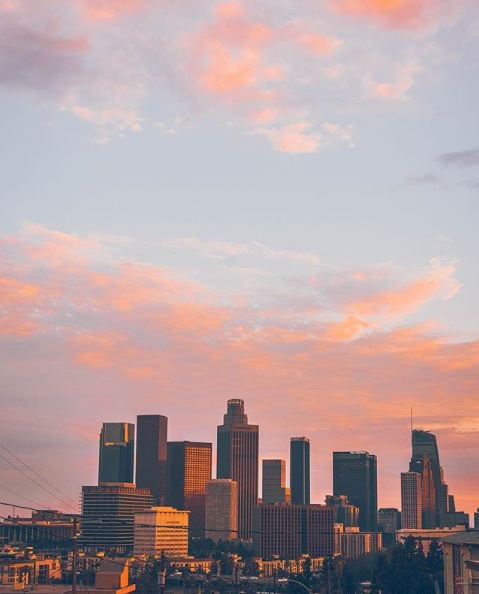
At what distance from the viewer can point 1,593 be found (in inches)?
7200

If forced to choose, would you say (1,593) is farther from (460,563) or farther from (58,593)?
(460,563)

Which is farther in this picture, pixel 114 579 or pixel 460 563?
pixel 114 579

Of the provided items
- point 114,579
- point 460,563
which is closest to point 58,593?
point 114,579

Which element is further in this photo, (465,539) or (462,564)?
(465,539)

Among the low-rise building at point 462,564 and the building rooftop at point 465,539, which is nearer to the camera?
the low-rise building at point 462,564

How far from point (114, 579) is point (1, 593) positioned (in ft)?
109

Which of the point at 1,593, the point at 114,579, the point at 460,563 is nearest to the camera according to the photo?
the point at 460,563

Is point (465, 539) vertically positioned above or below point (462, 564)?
above

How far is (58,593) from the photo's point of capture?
18662 centimetres

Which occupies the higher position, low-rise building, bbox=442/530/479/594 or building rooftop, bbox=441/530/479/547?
building rooftop, bbox=441/530/479/547

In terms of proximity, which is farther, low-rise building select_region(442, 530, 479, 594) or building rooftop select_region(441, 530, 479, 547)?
building rooftop select_region(441, 530, 479, 547)

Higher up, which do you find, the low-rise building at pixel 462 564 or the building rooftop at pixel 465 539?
the building rooftop at pixel 465 539

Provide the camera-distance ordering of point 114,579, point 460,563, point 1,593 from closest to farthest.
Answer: point 460,563 < point 114,579 < point 1,593

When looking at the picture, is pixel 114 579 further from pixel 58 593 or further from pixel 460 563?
pixel 460 563
